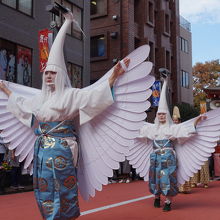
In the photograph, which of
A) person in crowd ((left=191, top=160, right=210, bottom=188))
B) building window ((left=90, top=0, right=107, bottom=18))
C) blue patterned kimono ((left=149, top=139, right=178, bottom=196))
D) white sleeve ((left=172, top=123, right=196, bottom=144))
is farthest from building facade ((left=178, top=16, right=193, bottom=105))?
blue patterned kimono ((left=149, top=139, right=178, bottom=196))

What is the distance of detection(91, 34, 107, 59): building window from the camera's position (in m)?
19.8

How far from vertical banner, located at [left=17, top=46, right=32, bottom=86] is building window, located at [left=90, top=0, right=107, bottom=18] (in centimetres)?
846

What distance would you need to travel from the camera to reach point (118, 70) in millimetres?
3814

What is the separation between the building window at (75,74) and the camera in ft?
49.2

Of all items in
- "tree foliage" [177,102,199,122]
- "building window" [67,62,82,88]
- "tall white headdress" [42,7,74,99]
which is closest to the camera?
"tall white headdress" [42,7,74,99]

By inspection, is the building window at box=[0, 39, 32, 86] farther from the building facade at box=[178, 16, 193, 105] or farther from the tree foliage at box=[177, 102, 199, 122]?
the building facade at box=[178, 16, 193, 105]

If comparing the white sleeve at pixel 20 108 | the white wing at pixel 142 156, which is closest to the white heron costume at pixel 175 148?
the white wing at pixel 142 156

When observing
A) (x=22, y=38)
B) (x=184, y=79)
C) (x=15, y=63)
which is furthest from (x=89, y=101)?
(x=184, y=79)

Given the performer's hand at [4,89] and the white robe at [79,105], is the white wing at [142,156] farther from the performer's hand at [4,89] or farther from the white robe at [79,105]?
the white robe at [79,105]

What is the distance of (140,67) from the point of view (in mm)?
3820

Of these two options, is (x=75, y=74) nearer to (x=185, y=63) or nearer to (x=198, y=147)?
(x=198, y=147)

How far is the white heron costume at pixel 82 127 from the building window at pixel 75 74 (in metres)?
10.9

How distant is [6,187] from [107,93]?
6677 millimetres

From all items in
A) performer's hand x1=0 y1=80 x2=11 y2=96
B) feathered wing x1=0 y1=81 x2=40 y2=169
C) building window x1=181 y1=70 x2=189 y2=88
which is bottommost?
feathered wing x1=0 y1=81 x2=40 y2=169
